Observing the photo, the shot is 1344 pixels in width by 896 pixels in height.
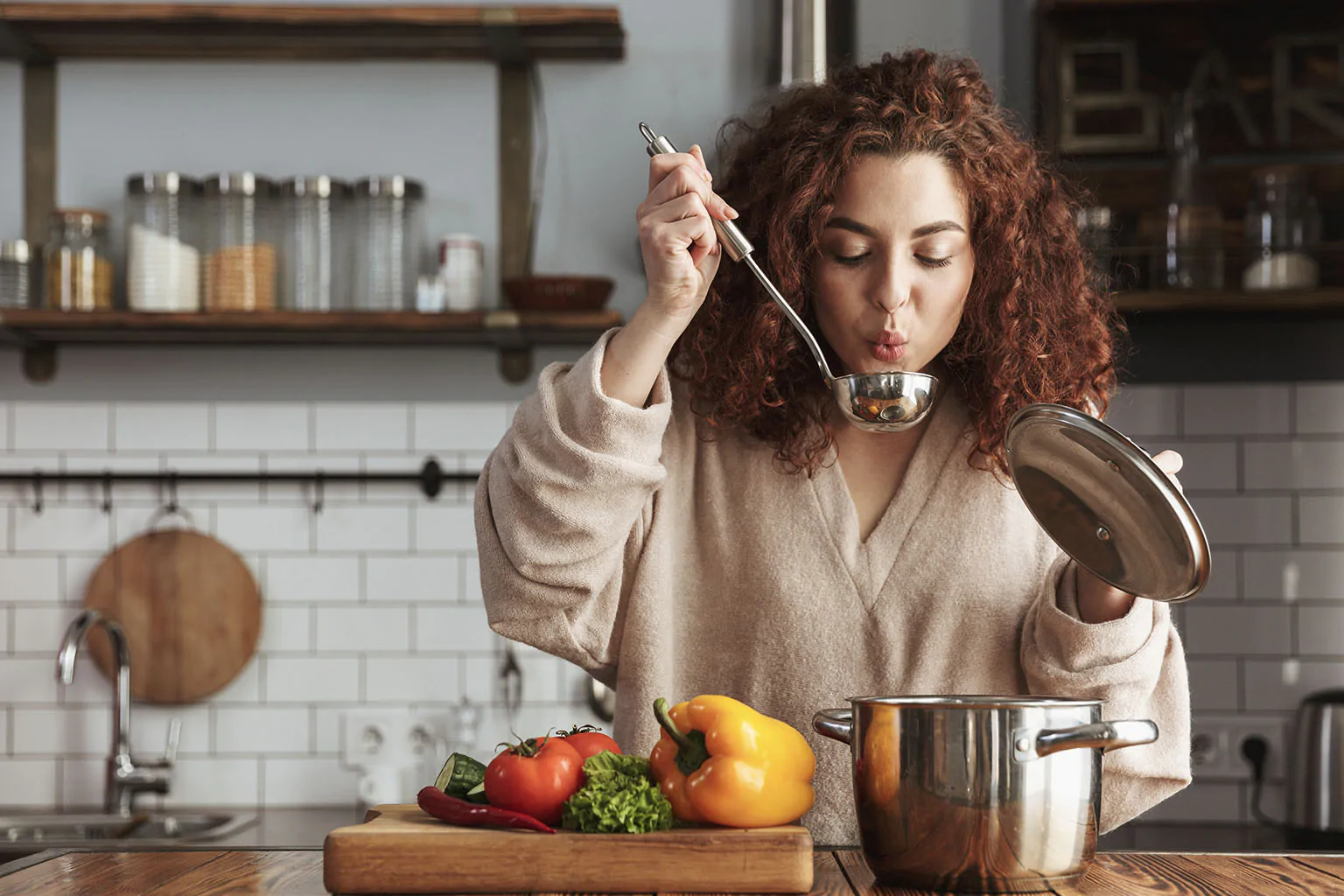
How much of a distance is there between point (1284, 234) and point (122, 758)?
2.41 m

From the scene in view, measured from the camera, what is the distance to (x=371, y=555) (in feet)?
9.27

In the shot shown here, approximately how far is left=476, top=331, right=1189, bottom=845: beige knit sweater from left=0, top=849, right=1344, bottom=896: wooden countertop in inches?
7.4

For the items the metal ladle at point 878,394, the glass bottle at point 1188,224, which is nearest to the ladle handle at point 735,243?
the metal ladle at point 878,394

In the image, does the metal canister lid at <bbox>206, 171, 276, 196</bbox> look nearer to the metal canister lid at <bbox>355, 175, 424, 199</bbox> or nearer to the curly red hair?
the metal canister lid at <bbox>355, 175, 424, 199</bbox>

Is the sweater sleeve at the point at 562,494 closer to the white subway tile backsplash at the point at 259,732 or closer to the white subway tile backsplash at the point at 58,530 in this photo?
the white subway tile backsplash at the point at 259,732

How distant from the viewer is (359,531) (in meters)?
2.83

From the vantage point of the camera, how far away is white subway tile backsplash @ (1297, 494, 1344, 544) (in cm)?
269

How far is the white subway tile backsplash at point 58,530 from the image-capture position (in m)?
2.81

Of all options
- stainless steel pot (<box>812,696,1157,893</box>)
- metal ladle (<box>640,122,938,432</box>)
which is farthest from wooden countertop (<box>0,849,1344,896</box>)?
metal ladle (<box>640,122,938,432</box>)

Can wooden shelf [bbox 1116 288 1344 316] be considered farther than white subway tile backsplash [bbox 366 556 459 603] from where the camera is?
No

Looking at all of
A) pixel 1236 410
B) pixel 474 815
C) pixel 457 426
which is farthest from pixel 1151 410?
pixel 474 815

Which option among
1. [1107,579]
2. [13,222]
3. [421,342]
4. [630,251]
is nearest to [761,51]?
[630,251]

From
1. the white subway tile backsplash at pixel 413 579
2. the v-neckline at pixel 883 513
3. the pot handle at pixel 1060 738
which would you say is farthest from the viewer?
the white subway tile backsplash at pixel 413 579

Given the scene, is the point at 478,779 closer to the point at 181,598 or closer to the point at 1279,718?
the point at 181,598
